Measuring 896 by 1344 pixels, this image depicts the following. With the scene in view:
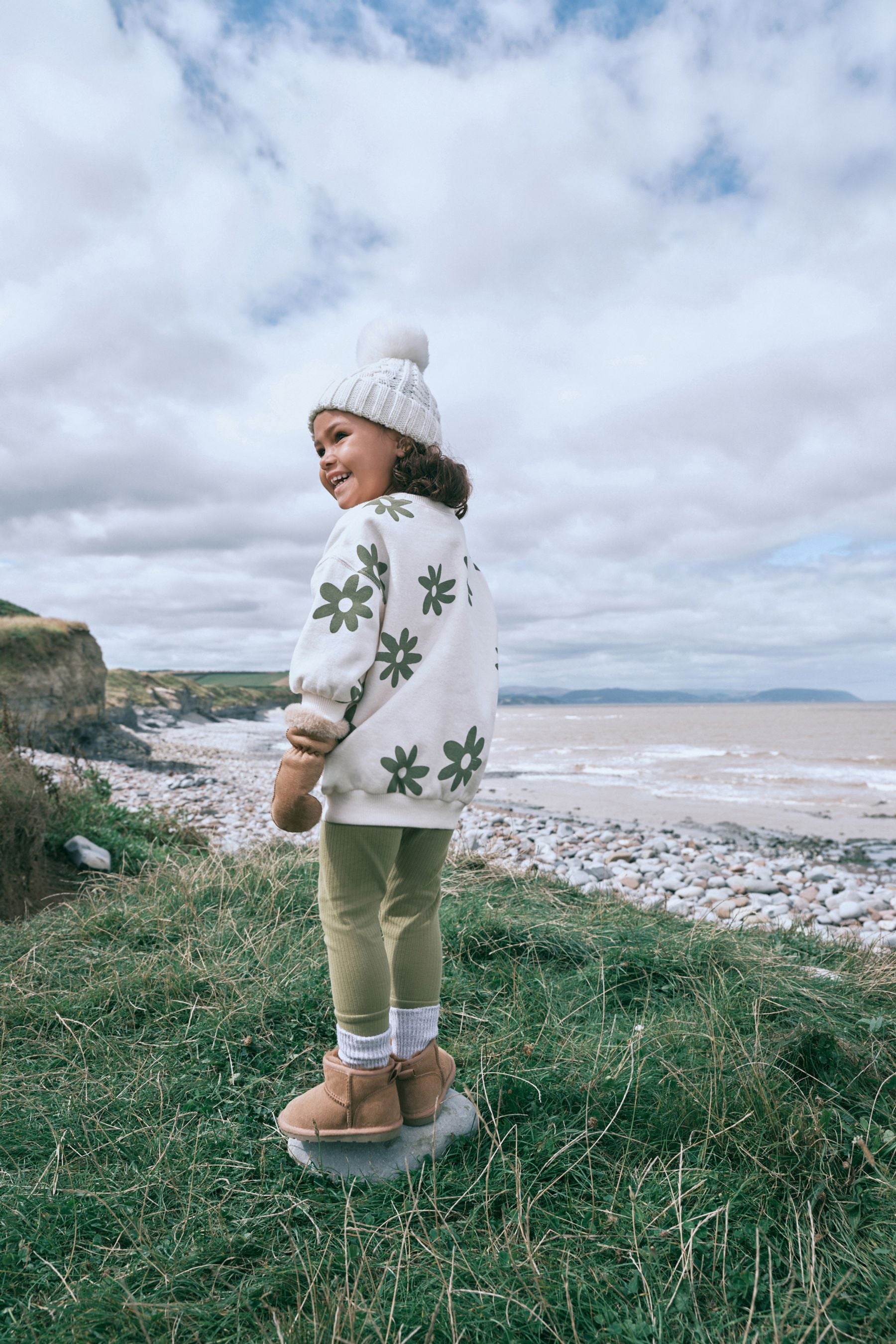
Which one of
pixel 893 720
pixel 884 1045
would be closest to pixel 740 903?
pixel 884 1045

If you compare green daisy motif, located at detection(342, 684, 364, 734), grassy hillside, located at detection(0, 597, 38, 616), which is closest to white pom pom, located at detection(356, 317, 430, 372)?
green daisy motif, located at detection(342, 684, 364, 734)

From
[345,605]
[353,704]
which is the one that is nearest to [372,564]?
[345,605]

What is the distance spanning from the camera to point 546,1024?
2.59m

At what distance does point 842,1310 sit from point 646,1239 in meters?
0.40

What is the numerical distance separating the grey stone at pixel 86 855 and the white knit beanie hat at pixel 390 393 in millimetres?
4240

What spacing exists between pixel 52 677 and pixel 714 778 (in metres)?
15.6

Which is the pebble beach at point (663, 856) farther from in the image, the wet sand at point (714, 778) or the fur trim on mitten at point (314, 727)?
the fur trim on mitten at point (314, 727)

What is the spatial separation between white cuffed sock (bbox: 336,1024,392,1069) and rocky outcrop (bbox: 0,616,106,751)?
14854 millimetres

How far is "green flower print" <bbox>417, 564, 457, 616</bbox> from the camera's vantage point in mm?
2037

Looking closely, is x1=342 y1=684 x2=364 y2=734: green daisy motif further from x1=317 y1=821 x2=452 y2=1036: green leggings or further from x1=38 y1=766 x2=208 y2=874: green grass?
x1=38 y1=766 x2=208 y2=874: green grass

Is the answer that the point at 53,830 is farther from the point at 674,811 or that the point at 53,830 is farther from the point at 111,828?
the point at 674,811

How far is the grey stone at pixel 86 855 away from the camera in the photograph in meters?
5.18

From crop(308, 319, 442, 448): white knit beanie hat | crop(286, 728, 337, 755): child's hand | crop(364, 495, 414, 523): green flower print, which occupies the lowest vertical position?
crop(286, 728, 337, 755): child's hand

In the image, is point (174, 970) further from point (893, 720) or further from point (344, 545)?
point (893, 720)
